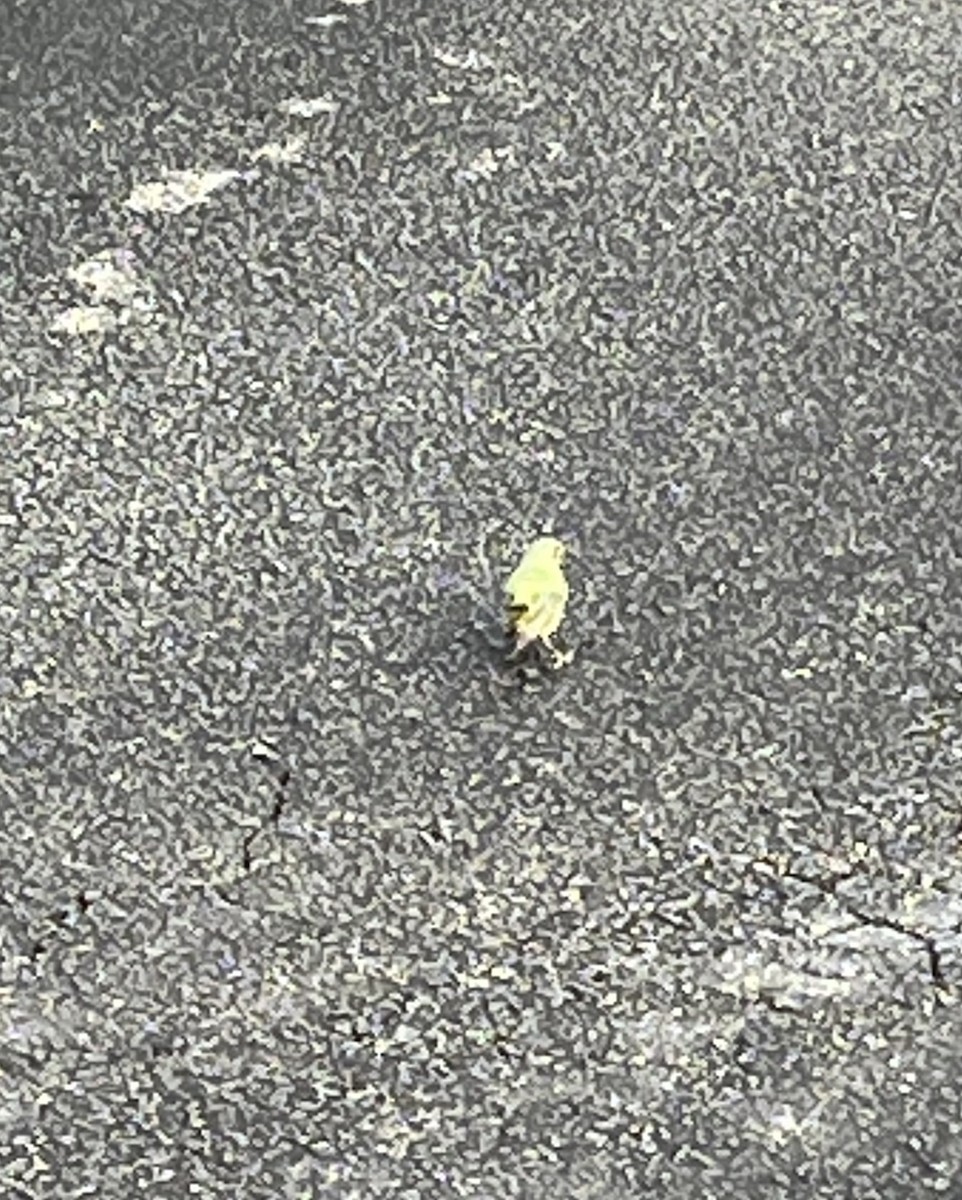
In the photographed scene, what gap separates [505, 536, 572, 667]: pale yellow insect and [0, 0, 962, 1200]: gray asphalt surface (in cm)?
3

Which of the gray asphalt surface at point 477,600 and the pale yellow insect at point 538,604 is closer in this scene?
the gray asphalt surface at point 477,600

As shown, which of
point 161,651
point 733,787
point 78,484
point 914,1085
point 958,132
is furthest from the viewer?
point 958,132

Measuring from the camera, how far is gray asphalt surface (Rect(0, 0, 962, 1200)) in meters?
1.76

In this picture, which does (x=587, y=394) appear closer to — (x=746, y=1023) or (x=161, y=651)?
(x=161, y=651)

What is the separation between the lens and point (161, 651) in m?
2.13

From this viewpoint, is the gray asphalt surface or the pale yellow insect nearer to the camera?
the gray asphalt surface

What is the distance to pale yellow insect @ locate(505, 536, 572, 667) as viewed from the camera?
82.8 inches

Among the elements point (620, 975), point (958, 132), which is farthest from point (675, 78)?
point (620, 975)

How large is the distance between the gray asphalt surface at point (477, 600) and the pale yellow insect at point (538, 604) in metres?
0.03

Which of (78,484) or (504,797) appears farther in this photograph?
(78,484)

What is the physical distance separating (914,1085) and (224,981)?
0.51m

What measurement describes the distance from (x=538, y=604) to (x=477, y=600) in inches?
3.5

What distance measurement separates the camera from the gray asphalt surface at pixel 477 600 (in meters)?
1.76

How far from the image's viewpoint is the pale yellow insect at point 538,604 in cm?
210
